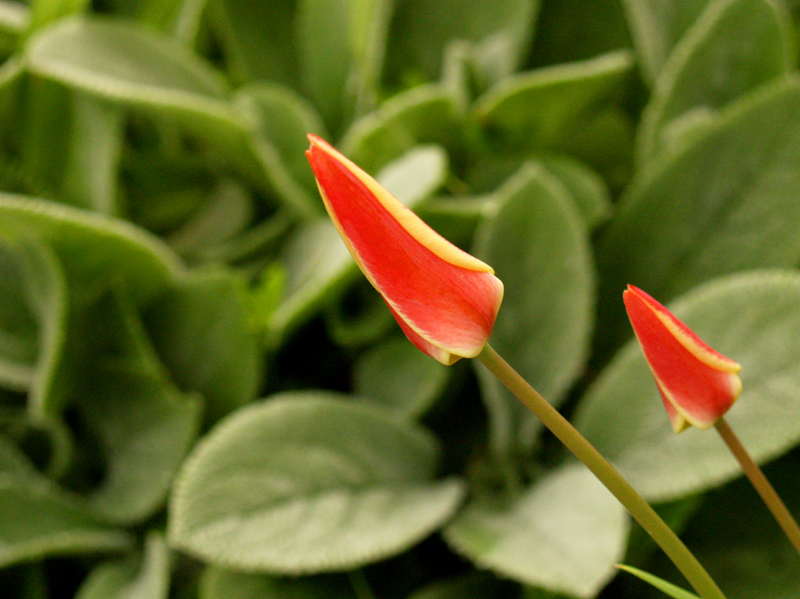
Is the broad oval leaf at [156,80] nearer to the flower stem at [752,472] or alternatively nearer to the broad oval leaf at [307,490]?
the broad oval leaf at [307,490]

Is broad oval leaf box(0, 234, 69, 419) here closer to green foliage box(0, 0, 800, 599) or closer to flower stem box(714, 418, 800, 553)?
green foliage box(0, 0, 800, 599)

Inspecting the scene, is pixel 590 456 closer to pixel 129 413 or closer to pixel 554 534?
pixel 554 534

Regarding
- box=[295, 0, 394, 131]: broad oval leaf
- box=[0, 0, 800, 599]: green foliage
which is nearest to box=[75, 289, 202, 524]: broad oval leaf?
box=[0, 0, 800, 599]: green foliage

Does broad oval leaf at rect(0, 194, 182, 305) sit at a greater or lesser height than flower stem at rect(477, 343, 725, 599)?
lesser

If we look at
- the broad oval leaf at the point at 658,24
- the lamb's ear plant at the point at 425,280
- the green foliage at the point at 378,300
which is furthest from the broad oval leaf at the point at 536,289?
the lamb's ear plant at the point at 425,280

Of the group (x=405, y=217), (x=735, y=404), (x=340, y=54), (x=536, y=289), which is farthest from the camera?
(x=340, y=54)

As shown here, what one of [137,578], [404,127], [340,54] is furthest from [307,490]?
[340,54]

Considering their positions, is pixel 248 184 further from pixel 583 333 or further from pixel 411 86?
pixel 583 333
